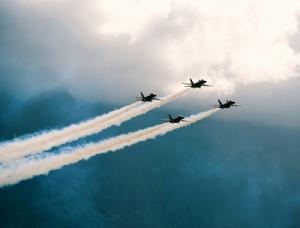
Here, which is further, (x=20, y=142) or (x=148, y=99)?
(x=148, y=99)

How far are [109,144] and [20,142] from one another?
25821 mm

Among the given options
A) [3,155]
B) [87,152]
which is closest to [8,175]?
[3,155]

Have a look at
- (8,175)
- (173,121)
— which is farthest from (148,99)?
(8,175)

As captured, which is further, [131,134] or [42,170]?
[131,134]

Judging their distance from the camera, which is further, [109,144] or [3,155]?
[109,144]

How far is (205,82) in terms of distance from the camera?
198m

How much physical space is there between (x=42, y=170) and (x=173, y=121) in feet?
128

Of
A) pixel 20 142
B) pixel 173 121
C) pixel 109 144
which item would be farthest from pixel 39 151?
pixel 173 121

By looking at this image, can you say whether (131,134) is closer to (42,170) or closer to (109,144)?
(109,144)

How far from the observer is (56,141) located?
186 metres

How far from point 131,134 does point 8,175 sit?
119 feet

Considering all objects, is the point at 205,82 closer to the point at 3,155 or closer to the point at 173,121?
the point at 173,121

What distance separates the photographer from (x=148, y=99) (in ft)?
639

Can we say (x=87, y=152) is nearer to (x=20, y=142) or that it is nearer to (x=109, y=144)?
(x=109, y=144)
